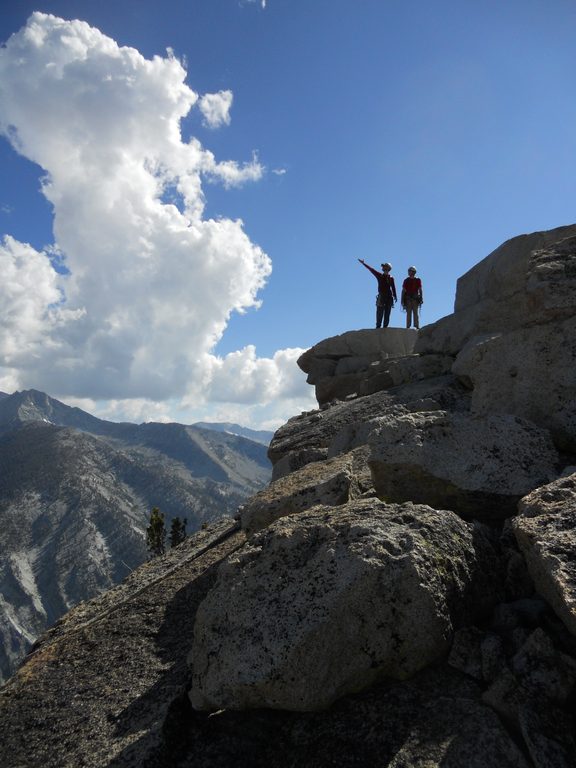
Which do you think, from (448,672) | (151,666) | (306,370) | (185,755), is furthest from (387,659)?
(306,370)

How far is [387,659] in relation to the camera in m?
5.82

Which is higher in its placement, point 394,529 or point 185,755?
point 394,529

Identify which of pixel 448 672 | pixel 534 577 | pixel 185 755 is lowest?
pixel 185 755

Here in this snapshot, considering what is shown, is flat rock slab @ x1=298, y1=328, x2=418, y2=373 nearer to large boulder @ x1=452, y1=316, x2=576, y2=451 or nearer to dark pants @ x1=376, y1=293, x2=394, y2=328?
dark pants @ x1=376, y1=293, x2=394, y2=328

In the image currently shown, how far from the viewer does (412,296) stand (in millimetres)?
36062

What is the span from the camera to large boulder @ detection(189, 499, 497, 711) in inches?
225

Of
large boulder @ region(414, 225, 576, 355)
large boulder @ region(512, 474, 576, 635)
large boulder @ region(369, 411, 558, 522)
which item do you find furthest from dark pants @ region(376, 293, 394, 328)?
large boulder @ region(512, 474, 576, 635)

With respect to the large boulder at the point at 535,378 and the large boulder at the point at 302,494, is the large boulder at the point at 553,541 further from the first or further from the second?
the large boulder at the point at 302,494

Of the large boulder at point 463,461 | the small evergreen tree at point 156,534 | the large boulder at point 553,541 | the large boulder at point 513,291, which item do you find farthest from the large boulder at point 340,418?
the small evergreen tree at point 156,534

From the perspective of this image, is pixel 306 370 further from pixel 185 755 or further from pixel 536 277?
pixel 185 755

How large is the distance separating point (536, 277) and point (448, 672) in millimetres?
8984

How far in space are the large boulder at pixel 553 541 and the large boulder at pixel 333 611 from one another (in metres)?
0.81

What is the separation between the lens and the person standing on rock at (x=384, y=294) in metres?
35.9

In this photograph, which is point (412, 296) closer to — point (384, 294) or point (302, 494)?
point (384, 294)
